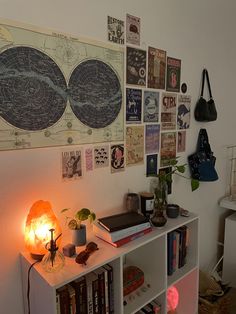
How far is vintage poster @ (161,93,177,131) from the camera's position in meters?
1.69

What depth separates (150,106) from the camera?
5.28 feet

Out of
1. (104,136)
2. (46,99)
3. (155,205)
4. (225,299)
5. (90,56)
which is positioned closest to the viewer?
(46,99)

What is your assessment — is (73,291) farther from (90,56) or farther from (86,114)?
(90,56)

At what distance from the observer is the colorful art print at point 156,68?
1573 mm

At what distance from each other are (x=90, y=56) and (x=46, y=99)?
1.06ft

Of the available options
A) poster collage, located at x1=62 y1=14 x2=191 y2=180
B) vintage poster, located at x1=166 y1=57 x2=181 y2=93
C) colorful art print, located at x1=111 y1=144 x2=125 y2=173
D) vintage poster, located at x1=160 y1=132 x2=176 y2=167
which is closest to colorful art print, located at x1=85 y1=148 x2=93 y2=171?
poster collage, located at x1=62 y1=14 x2=191 y2=180

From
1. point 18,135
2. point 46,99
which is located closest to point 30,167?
point 18,135

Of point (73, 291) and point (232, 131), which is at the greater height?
point (232, 131)

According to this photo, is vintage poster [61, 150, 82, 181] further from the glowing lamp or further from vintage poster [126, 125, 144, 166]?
vintage poster [126, 125, 144, 166]

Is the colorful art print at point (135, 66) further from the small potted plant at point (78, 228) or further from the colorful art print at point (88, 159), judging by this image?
the small potted plant at point (78, 228)

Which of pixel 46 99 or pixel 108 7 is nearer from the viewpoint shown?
pixel 46 99

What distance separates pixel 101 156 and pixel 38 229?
487 mm

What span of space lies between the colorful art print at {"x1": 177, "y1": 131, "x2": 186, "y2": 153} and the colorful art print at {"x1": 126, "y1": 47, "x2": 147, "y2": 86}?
0.48 meters

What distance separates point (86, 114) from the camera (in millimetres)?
1306
